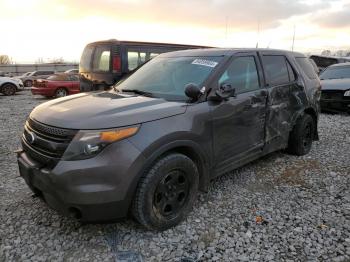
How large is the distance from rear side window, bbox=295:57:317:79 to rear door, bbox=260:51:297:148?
389 mm

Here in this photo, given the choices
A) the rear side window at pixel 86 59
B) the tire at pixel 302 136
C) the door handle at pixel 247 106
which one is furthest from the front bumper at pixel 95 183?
the rear side window at pixel 86 59

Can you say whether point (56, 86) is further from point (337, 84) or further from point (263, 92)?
point (263, 92)

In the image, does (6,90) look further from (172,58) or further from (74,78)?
(172,58)

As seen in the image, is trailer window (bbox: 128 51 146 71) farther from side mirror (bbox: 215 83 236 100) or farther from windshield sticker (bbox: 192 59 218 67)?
side mirror (bbox: 215 83 236 100)

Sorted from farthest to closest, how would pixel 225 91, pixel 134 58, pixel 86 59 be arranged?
1. pixel 86 59
2. pixel 134 58
3. pixel 225 91

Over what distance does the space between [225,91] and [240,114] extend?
45cm

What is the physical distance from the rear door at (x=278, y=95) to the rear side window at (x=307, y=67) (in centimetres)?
39

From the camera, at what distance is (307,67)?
18.3 ft

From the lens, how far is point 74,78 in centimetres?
1697

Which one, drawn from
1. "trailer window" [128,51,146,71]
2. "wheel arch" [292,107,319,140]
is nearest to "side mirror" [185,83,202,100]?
"wheel arch" [292,107,319,140]

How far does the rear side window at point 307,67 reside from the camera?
5.43 m

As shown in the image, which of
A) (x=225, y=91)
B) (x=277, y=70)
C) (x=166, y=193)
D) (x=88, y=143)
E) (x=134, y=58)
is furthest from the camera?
(x=134, y=58)

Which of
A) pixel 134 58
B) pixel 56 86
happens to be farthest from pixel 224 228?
pixel 56 86

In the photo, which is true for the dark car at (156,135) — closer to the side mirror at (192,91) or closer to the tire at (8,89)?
the side mirror at (192,91)
